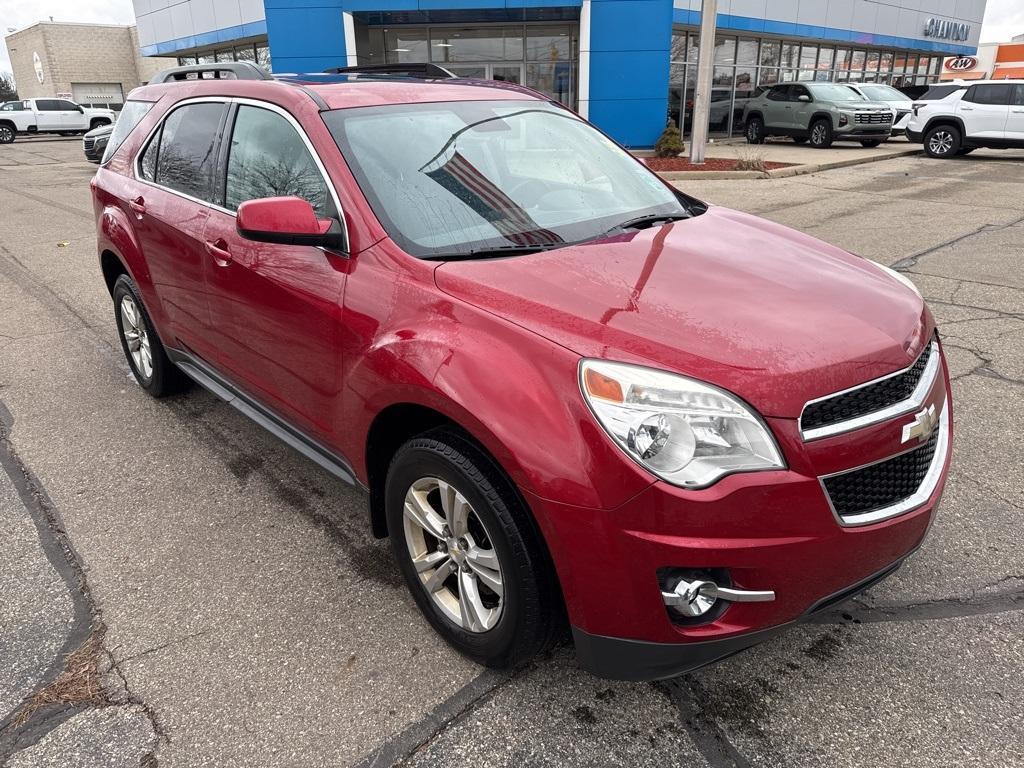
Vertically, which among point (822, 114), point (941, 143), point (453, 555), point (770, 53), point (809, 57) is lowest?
point (941, 143)

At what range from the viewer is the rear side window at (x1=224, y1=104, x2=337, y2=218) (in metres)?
2.81

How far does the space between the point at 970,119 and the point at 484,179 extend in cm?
1882

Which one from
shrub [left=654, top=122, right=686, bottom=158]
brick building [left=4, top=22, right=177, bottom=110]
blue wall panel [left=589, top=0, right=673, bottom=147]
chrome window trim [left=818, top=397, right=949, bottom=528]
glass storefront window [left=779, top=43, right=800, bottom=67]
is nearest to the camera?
chrome window trim [left=818, top=397, right=949, bottom=528]

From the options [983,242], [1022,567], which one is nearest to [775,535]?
[1022,567]

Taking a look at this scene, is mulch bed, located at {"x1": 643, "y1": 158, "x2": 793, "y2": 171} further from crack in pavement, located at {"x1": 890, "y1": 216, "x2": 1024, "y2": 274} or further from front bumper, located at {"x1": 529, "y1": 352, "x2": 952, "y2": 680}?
front bumper, located at {"x1": 529, "y1": 352, "x2": 952, "y2": 680}

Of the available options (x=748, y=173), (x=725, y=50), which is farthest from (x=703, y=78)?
(x=725, y=50)

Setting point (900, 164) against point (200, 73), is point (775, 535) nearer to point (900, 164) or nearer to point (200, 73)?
point (200, 73)

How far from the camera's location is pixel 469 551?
229 centimetres

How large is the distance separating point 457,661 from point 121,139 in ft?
12.5

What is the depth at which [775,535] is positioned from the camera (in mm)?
1841

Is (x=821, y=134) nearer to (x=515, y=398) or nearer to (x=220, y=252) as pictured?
(x=220, y=252)

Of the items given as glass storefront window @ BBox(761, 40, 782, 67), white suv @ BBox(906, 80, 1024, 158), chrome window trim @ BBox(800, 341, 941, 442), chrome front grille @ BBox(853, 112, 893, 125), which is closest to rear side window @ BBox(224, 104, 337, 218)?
chrome window trim @ BBox(800, 341, 941, 442)

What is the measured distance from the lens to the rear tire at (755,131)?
2178 cm

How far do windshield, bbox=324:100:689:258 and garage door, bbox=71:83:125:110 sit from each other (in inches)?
2546
